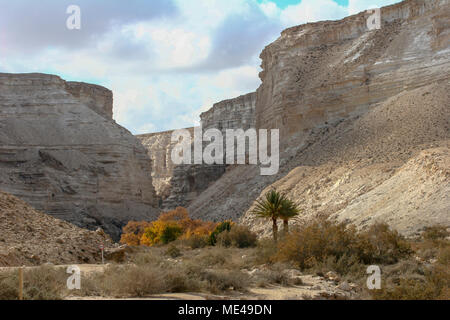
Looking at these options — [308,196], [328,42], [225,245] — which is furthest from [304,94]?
[225,245]

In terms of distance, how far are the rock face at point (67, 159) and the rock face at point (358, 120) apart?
324 inches

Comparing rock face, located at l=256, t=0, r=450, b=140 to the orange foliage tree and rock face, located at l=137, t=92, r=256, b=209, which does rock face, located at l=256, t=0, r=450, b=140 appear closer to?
the orange foliage tree

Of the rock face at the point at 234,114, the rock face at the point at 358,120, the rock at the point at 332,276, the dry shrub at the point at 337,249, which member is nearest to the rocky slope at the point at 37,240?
the dry shrub at the point at 337,249

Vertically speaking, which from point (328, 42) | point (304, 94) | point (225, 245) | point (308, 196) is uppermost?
point (328, 42)

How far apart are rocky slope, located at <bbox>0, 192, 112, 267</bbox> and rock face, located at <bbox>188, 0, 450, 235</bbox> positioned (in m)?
11.5

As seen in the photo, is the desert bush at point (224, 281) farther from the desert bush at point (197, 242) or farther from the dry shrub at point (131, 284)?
the desert bush at point (197, 242)

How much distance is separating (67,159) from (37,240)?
37760 mm

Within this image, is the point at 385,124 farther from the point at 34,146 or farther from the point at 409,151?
the point at 34,146

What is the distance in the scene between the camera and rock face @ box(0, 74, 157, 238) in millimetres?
52656

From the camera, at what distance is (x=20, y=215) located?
2189 centimetres

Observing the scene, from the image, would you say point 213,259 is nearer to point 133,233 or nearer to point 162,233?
point 162,233

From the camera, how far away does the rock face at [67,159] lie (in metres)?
52.7

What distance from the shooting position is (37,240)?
65.8 feet

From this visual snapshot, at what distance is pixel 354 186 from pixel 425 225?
1103cm
